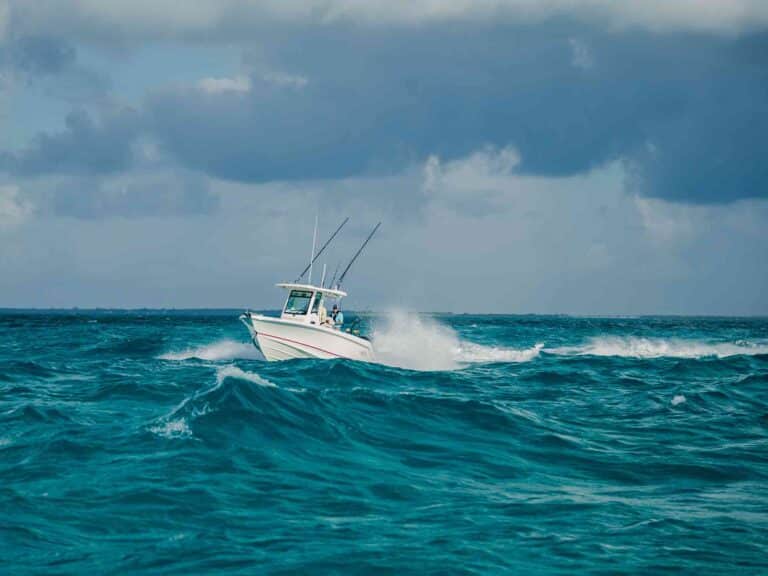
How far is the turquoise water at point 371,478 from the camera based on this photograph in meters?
9.79

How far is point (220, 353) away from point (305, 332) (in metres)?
12.1

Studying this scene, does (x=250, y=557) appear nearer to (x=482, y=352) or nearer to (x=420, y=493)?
(x=420, y=493)

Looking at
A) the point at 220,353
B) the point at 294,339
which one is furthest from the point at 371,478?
the point at 220,353

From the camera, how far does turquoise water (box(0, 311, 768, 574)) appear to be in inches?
385

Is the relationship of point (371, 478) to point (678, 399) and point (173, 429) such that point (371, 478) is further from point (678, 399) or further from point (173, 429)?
point (678, 399)

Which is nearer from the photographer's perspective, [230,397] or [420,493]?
[420,493]

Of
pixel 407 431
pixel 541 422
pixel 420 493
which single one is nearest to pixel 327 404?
pixel 407 431

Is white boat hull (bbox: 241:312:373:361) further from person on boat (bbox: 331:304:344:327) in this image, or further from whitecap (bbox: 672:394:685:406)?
whitecap (bbox: 672:394:685:406)

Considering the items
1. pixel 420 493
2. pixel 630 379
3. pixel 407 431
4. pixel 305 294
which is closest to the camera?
pixel 420 493

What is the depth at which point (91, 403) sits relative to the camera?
67.6ft

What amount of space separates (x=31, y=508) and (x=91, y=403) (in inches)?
382

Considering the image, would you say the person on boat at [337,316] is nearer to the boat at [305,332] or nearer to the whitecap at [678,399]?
the boat at [305,332]

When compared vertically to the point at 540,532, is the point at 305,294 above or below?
above

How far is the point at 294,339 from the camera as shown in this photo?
109ft
